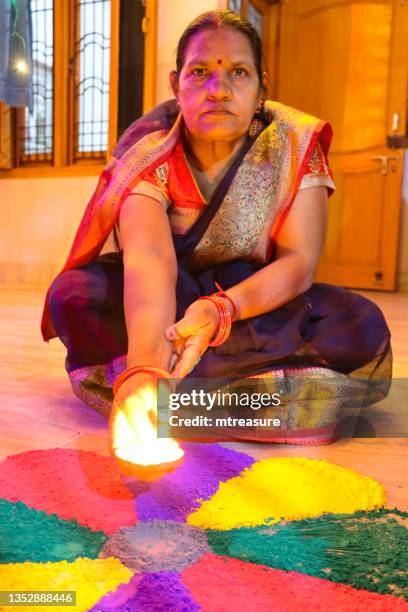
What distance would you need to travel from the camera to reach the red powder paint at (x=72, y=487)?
0.73 meters

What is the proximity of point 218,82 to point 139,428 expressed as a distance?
0.64m

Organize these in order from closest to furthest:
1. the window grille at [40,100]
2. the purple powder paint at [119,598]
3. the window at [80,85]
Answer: the purple powder paint at [119,598] < the window at [80,85] < the window grille at [40,100]

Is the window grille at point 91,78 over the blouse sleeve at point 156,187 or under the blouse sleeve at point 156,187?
over

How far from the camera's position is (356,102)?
13.9 feet

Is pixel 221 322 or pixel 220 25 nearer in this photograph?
pixel 221 322

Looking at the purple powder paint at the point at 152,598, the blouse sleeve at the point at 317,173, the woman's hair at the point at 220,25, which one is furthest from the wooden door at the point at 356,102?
the purple powder paint at the point at 152,598

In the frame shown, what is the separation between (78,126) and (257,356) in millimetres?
3704

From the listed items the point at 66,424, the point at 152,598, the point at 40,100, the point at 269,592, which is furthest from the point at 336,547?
the point at 40,100

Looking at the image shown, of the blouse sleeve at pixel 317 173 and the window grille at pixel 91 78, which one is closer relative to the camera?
the blouse sleeve at pixel 317 173

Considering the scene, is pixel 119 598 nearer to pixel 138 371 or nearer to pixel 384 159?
pixel 138 371

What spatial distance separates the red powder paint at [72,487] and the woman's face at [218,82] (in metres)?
0.64

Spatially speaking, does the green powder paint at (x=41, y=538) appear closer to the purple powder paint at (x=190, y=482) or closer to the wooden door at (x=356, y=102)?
the purple powder paint at (x=190, y=482)

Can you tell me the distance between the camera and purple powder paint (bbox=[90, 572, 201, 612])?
1.75 ft

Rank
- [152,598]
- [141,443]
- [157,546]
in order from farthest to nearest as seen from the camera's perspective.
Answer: [141,443] < [157,546] < [152,598]
